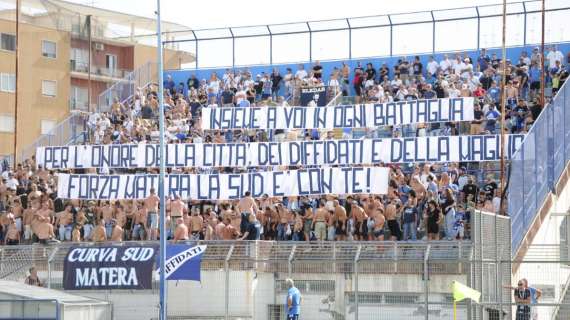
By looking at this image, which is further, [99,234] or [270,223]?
[99,234]

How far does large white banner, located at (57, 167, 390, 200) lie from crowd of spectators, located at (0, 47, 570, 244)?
33 centimetres

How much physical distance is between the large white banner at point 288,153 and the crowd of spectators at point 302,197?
40 cm

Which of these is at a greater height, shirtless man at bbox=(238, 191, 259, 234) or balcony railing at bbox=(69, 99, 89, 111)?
balcony railing at bbox=(69, 99, 89, 111)

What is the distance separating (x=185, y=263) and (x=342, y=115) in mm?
10321

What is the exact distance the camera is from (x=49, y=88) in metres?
67.0

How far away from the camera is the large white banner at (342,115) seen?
119 ft

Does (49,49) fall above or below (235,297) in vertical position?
above

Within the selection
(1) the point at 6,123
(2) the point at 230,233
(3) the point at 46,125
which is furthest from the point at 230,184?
(3) the point at 46,125

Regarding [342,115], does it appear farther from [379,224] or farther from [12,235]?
[12,235]

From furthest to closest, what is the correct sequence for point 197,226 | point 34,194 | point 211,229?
point 34,194 < point 197,226 < point 211,229

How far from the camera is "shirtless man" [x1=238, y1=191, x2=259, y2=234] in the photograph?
105 feet

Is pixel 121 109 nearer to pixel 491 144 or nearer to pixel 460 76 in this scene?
pixel 460 76

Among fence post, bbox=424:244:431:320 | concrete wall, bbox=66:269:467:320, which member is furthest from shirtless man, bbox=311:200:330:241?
fence post, bbox=424:244:431:320

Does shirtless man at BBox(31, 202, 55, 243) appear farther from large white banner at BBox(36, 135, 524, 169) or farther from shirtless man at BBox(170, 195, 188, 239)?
large white banner at BBox(36, 135, 524, 169)
